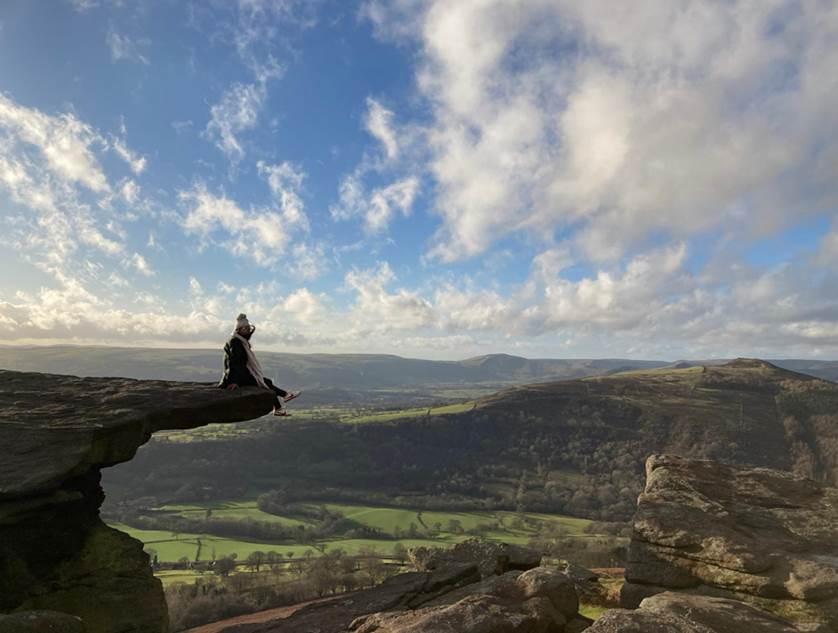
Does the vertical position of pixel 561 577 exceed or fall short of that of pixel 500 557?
it exceeds it

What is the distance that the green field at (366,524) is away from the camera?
89.0 meters

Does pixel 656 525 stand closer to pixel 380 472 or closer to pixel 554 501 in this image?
pixel 554 501

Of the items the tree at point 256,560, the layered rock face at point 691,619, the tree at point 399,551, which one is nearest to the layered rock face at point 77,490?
the layered rock face at point 691,619

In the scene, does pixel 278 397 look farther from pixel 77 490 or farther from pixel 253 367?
pixel 77 490

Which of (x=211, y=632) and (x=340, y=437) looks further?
(x=340, y=437)

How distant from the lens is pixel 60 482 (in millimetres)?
15648

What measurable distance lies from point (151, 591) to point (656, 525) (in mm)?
19035

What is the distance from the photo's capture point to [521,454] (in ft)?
610

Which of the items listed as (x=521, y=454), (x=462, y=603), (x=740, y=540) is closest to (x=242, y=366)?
(x=462, y=603)

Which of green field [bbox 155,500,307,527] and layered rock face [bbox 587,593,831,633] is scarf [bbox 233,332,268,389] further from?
green field [bbox 155,500,307,527]

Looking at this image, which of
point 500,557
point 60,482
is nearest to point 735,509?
point 500,557

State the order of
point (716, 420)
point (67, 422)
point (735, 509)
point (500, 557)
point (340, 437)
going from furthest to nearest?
point (340, 437) → point (716, 420) → point (500, 557) → point (735, 509) → point (67, 422)

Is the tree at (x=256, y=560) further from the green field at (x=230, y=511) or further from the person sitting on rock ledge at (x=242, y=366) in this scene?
the person sitting on rock ledge at (x=242, y=366)

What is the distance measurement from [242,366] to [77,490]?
7307 mm
